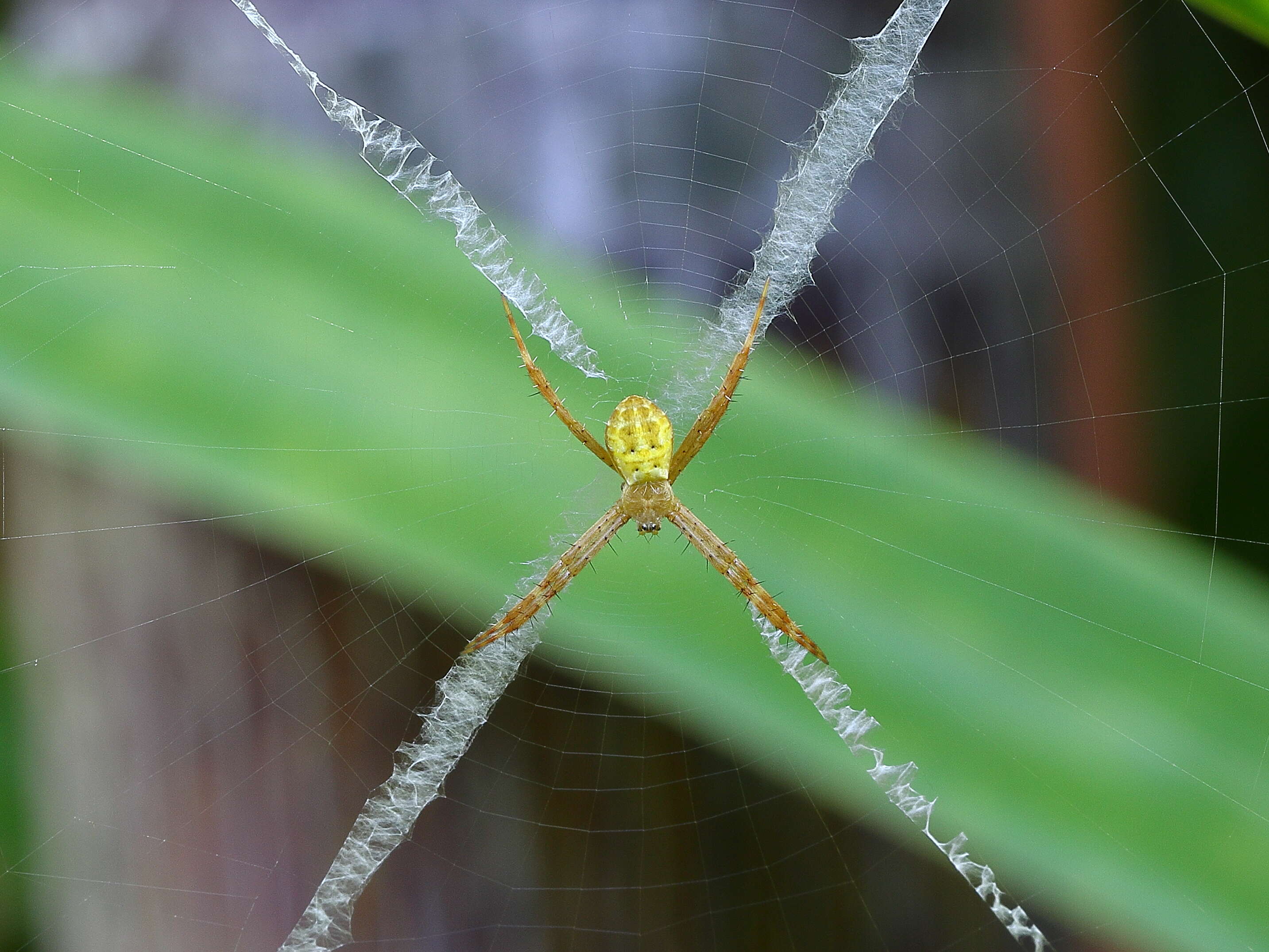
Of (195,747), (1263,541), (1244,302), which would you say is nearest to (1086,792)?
(1263,541)

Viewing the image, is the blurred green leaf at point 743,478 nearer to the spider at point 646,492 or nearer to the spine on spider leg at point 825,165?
the spider at point 646,492

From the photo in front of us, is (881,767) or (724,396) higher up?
(724,396)

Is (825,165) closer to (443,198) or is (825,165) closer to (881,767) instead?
(443,198)

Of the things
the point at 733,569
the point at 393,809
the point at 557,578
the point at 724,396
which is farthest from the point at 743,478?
the point at 393,809

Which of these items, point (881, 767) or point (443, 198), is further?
point (443, 198)

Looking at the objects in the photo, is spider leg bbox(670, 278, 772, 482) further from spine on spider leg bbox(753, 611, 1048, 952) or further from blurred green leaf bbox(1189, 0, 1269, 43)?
blurred green leaf bbox(1189, 0, 1269, 43)

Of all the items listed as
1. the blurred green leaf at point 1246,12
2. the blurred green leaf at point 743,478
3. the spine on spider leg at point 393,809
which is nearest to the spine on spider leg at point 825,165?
the blurred green leaf at point 743,478

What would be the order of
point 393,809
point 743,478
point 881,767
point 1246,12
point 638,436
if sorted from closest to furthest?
point 1246,12 < point 881,767 < point 743,478 < point 393,809 < point 638,436
